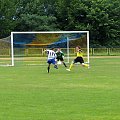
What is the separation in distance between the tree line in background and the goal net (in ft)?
52.4

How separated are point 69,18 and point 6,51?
22391 millimetres

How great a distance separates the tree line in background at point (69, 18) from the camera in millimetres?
66688

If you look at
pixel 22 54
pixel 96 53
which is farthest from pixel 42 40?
pixel 96 53

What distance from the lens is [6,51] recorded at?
48.5 m

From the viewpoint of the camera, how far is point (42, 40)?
141ft

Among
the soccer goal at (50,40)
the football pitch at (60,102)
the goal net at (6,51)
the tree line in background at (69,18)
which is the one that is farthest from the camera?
the tree line in background at (69,18)

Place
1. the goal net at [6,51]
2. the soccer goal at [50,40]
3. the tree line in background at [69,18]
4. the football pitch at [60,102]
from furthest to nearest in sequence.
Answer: the tree line in background at [69,18] < the goal net at [6,51] < the soccer goal at [50,40] < the football pitch at [60,102]

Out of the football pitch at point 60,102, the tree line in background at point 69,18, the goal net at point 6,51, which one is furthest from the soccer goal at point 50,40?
the football pitch at point 60,102

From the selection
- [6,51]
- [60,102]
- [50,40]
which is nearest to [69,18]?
[6,51]

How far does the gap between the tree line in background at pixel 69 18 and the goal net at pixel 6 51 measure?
16.0m

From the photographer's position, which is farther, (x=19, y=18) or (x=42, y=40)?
(x=19, y=18)

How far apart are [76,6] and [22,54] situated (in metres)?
22.2

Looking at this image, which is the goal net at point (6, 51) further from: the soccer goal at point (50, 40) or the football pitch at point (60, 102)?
the football pitch at point (60, 102)

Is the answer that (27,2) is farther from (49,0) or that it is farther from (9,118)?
(9,118)
